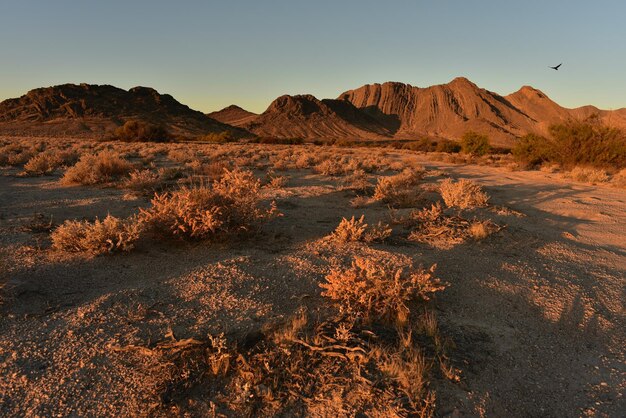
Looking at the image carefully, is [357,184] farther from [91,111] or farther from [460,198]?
[91,111]

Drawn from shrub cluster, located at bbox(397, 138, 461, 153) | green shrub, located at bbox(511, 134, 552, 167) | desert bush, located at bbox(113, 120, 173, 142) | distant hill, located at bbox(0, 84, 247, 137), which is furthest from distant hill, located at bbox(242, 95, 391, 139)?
green shrub, located at bbox(511, 134, 552, 167)

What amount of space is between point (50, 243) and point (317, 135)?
10137 cm

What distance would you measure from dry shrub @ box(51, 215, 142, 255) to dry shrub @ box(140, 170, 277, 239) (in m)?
0.51

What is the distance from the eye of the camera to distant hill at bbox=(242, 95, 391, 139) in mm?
104188

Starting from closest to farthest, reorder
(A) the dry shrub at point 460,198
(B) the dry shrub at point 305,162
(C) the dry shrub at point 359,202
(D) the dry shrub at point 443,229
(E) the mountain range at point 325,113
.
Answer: (D) the dry shrub at point 443,229 < (A) the dry shrub at point 460,198 < (C) the dry shrub at point 359,202 < (B) the dry shrub at point 305,162 < (E) the mountain range at point 325,113

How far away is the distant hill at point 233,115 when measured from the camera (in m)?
116

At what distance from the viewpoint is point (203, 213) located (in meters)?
5.68

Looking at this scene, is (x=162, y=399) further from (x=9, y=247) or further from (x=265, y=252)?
(x=9, y=247)

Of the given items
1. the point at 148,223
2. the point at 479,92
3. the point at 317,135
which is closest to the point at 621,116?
the point at 148,223

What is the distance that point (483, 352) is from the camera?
3.31m

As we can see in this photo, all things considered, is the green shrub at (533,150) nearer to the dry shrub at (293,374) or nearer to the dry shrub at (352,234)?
the dry shrub at (352,234)

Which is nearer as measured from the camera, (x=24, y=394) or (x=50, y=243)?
(x=24, y=394)

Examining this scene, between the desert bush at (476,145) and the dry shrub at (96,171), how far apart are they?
89.3 ft

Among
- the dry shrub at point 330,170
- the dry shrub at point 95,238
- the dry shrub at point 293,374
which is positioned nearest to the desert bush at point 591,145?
the dry shrub at point 330,170
